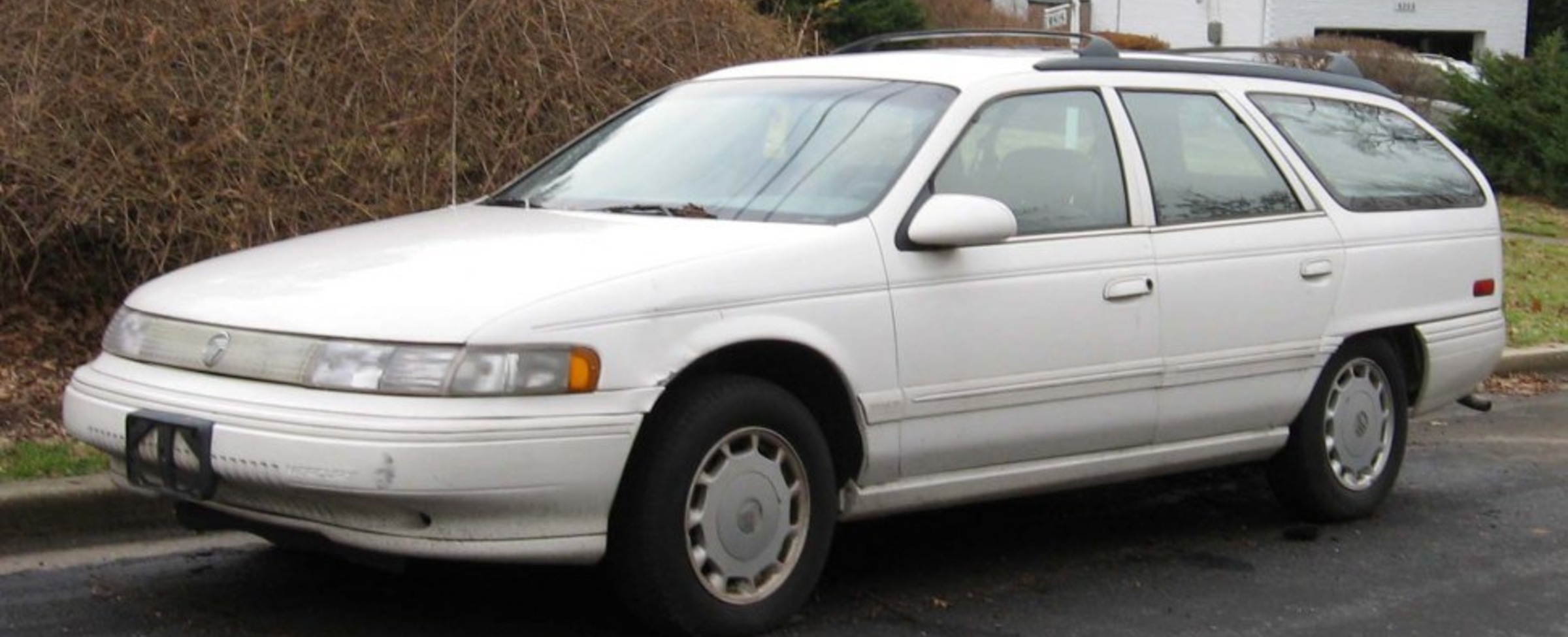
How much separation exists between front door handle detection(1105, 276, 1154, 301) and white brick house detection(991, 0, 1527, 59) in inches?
1473

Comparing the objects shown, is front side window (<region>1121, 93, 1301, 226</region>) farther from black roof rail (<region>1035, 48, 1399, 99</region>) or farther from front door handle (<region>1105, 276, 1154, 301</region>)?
front door handle (<region>1105, 276, 1154, 301</region>)

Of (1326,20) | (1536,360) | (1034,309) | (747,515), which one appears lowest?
(1326,20)

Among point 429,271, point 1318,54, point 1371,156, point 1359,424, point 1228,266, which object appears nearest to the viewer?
point 429,271

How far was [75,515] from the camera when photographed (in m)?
6.24

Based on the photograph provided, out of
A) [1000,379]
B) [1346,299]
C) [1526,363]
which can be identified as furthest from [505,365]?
[1526,363]

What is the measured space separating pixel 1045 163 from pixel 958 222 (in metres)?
0.76

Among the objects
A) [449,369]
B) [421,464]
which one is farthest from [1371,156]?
[421,464]

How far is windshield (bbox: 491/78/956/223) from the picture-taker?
576 cm

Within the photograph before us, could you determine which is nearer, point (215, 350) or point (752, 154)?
→ point (215, 350)

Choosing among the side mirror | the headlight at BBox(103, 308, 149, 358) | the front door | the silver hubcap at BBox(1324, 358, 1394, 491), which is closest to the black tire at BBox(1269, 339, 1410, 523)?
the silver hubcap at BBox(1324, 358, 1394, 491)

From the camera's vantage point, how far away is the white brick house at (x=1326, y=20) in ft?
141

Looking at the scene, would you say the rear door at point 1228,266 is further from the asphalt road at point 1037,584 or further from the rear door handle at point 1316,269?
the asphalt road at point 1037,584

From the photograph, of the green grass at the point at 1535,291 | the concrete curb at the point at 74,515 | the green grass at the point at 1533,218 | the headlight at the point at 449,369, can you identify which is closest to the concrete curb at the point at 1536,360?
the green grass at the point at 1535,291

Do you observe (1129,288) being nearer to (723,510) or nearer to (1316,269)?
(1316,269)
